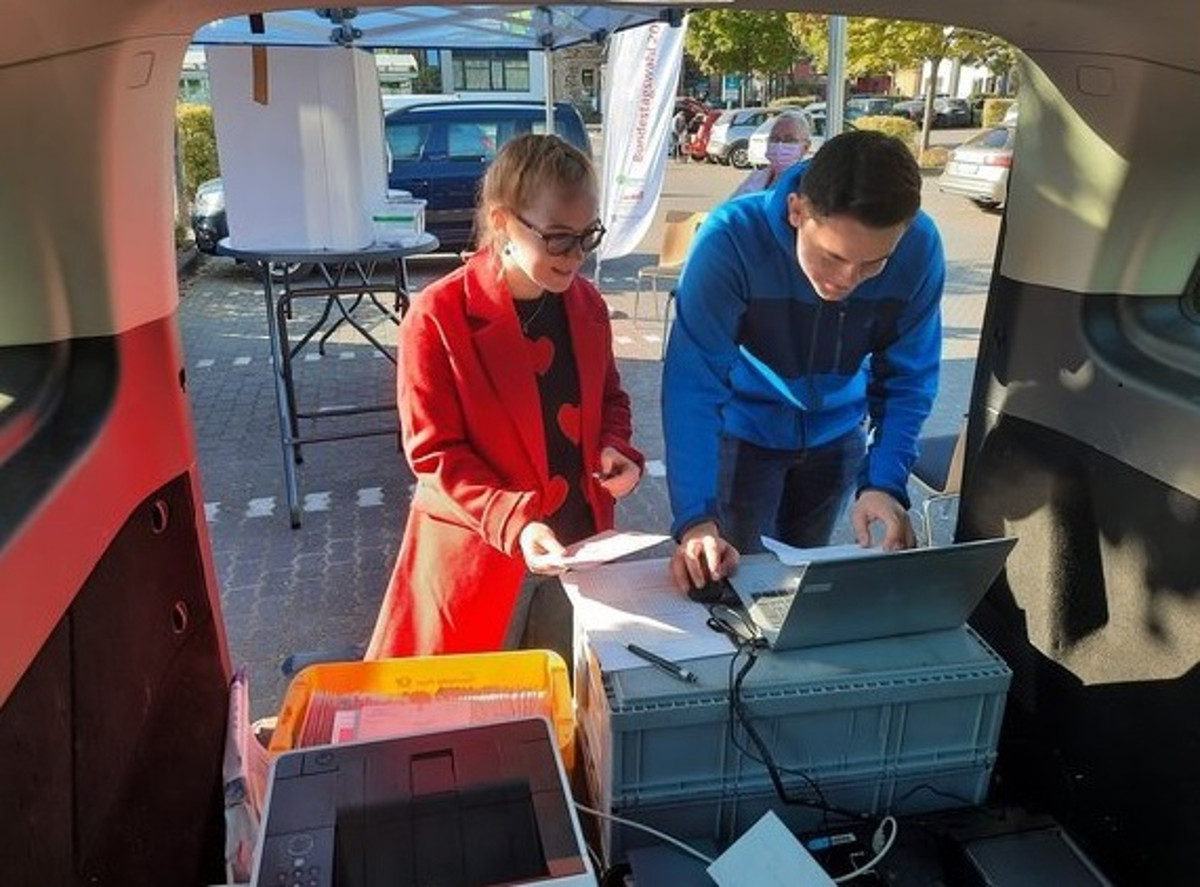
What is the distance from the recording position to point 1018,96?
60.9 inches

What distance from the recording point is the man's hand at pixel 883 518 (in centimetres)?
183

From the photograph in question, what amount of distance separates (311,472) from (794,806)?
4.28m

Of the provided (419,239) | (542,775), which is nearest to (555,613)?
(542,775)

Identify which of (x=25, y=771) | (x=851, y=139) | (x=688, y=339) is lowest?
(x=25, y=771)

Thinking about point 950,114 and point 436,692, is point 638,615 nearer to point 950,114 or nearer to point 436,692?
point 436,692

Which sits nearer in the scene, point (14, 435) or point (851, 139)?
point (14, 435)

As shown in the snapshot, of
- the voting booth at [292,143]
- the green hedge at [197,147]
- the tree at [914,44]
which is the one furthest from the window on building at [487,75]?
the voting booth at [292,143]

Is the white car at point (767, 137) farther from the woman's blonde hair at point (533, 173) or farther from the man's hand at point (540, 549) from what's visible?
the man's hand at point (540, 549)

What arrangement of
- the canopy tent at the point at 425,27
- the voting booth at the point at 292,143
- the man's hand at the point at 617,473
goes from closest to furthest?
the man's hand at the point at 617,473 → the voting booth at the point at 292,143 → the canopy tent at the point at 425,27

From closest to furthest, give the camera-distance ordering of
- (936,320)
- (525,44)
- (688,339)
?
(688,339)
(936,320)
(525,44)

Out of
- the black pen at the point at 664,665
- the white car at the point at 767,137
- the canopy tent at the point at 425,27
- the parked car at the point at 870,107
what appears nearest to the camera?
the black pen at the point at 664,665

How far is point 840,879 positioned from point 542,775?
0.40m

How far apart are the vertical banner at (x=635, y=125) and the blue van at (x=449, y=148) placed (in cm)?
211

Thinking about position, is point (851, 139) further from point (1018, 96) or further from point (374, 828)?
point (374, 828)
